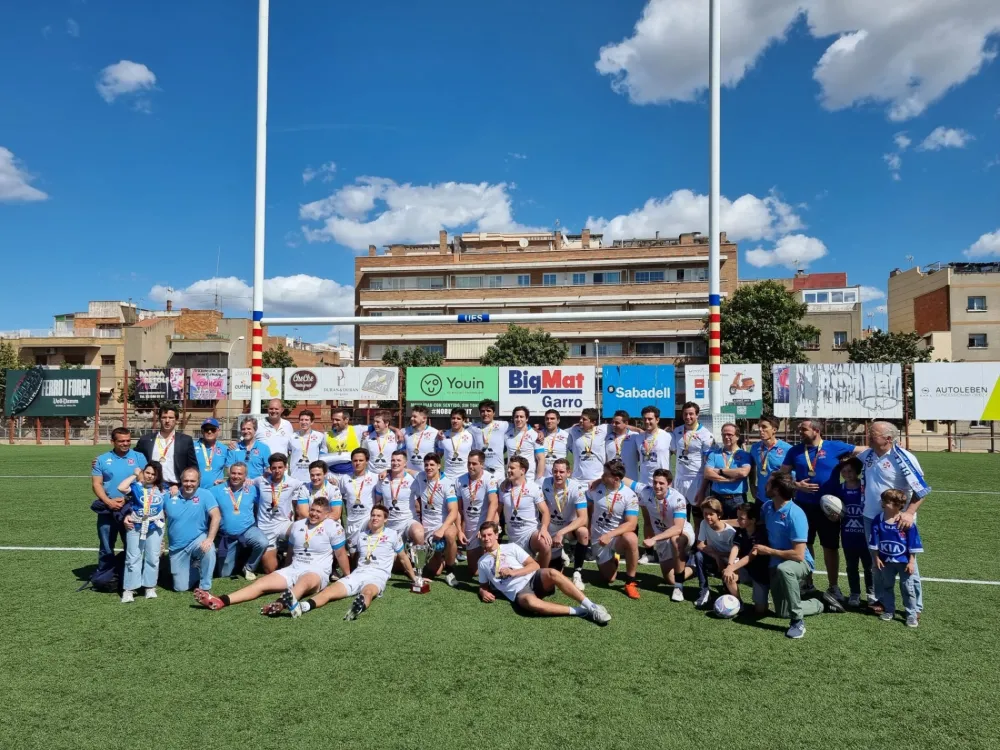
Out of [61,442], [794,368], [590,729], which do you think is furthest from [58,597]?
[61,442]

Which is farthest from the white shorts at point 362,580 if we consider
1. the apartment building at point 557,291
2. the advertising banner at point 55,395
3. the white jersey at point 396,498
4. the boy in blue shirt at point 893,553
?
the apartment building at point 557,291

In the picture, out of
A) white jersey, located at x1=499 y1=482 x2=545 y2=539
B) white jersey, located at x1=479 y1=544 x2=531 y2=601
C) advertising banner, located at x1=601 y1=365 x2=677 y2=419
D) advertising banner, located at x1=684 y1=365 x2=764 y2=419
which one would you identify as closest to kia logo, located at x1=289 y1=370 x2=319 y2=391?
advertising banner, located at x1=601 y1=365 x2=677 y2=419

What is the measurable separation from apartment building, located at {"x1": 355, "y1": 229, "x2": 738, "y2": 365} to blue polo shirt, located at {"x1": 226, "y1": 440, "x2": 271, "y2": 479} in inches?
1628

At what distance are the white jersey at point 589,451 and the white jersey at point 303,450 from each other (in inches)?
121

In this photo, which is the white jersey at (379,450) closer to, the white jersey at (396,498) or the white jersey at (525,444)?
the white jersey at (396,498)

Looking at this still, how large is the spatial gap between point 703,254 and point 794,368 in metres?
29.3

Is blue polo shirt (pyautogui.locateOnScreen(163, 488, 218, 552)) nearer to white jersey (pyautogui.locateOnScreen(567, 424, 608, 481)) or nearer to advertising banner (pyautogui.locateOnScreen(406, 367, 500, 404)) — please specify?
white jersey (pyautogui.locateOnScreen(567, 424, 608, 481))

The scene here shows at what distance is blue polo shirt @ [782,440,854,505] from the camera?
5.59 meters

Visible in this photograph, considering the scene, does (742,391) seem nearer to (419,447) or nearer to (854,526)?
(419,447)

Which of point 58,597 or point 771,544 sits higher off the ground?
point 771,544

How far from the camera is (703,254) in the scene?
49.2 metres

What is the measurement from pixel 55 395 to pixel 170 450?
2524 centimetres

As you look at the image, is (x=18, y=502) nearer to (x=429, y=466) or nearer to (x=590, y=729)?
(x=429, y=466)

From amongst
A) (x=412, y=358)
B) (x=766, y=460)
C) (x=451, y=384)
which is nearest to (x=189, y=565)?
(x=766, y=460)
